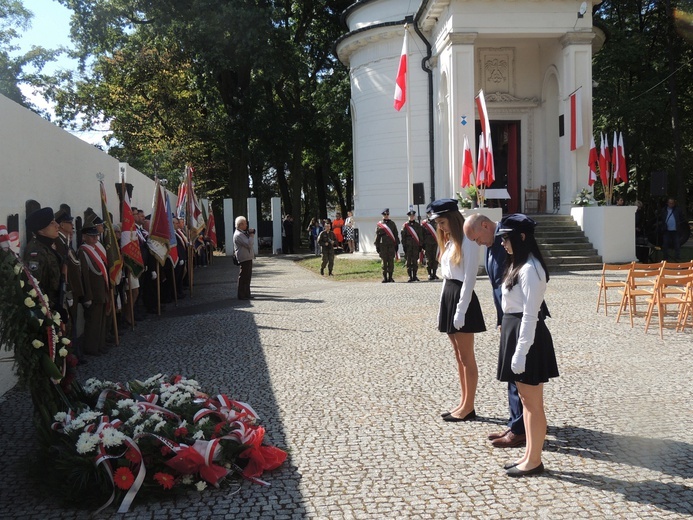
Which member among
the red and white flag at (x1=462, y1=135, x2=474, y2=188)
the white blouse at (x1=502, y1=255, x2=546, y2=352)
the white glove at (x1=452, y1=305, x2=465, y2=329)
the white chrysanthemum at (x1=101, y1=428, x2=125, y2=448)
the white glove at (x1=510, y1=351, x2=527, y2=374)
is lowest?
the white chrysanthemum at (x1=101, y1=428, x2=125, y2=448)

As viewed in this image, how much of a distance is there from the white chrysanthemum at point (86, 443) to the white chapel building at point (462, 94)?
1746 centimetres

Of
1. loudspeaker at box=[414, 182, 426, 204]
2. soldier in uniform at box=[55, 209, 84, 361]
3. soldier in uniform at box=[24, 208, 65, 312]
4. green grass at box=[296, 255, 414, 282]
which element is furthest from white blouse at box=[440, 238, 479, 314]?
loudspeaker at box=[414, 182, 426, 204]

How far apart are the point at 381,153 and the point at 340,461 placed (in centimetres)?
2226

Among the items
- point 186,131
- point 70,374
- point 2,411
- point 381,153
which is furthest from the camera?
point 186,131

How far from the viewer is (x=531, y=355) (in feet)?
15.5

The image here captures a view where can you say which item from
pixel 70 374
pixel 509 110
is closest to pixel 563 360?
pixel 70 374

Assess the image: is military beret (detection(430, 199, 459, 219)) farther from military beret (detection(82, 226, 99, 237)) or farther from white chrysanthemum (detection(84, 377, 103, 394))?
military beret (detection(82, 226, 99, 237))

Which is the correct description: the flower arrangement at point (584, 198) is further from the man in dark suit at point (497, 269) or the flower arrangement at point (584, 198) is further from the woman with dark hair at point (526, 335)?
the woman with dark hair at point (526, 335)

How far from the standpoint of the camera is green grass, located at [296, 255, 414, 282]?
65.6ft

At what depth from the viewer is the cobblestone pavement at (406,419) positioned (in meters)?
4.44

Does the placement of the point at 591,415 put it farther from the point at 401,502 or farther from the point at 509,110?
the point at 509,110

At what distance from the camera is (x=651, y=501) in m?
4.34

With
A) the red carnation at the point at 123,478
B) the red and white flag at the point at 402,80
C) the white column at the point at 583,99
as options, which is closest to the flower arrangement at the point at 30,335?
the red carnation at the point at 123,478

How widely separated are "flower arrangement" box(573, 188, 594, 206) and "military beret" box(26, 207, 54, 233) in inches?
661
